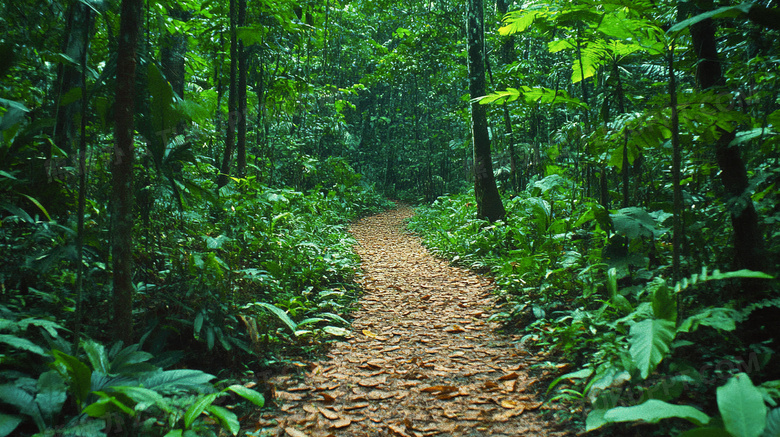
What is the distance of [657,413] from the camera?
159 centimetres

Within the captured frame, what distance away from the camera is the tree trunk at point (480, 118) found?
745cm

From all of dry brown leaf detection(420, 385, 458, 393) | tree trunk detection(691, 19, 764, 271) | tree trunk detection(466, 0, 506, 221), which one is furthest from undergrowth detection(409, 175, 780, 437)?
tree trunk detection(466, 0, 506, 221)

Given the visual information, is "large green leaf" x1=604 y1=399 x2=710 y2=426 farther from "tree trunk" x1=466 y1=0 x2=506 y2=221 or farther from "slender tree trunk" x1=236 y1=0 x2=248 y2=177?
"tree trunk" x1=466 y1=0 x2=506 y2=221

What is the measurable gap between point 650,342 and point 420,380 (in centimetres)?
151

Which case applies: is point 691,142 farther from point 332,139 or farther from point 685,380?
point 332,139

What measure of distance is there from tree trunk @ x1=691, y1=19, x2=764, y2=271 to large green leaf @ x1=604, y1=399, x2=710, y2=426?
142cm

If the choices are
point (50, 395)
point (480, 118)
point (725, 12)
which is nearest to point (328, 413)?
point (50, 395)

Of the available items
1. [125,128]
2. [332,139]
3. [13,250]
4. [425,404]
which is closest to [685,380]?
[425,404]

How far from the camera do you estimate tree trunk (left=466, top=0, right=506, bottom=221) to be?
7449 millimetres

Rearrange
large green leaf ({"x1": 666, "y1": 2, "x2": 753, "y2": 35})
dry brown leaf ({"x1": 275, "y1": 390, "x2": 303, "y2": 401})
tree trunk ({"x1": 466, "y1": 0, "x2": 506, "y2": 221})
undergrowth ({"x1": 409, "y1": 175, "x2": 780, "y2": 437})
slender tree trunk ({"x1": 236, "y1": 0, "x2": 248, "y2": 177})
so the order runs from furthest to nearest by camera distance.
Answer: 1. tree trunk ({"x1": 466, "y1": 0, "x2": 506, "y2": 221})
2. slender tree trunk ({"x1": 236, "y1": 0, "x2": 248, "y2": 177})
3. dry brown leaf ({"x1": 275, "y1": 390, "x2": 303, "y2": 401})
4. large green leaf ({"x1": 666, "y1": 2, "x2": 753, "y2": 35})
5. undergrowth ({"x1": 409, "y1": 175, "x2": 780, "y2": 437})

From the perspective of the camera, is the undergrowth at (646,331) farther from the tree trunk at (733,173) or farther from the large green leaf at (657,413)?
the tree trunk at (733,173)

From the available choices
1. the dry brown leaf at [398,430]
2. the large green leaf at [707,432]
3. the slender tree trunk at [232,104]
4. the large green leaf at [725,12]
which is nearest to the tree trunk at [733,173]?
the large green leaf at [725,12]

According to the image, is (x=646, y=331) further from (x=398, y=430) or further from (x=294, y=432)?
(x=294, y=432)

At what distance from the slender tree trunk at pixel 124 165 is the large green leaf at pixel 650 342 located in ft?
9.20
